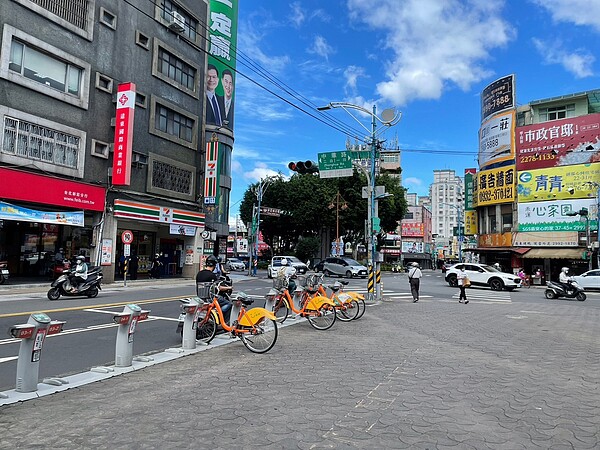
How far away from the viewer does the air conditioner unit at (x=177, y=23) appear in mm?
27641

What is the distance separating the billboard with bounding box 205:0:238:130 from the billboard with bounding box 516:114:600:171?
24.7 m

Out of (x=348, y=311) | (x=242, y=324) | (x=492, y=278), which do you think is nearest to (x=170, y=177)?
(x=348, y=311)

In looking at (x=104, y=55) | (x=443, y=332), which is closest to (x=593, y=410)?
(x=443, y=332)

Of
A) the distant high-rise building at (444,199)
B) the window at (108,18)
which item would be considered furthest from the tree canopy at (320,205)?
the distant high-rise building at (444,199)

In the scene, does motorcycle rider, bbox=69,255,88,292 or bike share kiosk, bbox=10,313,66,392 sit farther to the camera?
motorcycle rider, bbox=69,255,88,292

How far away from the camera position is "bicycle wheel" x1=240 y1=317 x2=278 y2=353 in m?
7.82

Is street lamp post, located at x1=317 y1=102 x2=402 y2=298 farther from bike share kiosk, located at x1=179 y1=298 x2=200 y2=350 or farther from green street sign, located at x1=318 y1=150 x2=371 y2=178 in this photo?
bike share kiosk, located at x1=179 y1=298 x2=200 y2=350

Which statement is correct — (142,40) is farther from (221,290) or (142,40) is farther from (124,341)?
(124,341)

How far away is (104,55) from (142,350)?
20063 mm

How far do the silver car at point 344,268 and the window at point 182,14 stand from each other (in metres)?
19.9

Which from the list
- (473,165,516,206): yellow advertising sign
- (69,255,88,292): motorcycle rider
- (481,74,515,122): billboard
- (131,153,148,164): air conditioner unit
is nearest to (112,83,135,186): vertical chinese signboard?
(131,153,148,164): air conditioner unit

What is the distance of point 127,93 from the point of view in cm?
2286

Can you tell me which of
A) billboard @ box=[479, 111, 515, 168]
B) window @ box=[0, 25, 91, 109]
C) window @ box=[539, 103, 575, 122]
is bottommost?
window @ box=[0, 25, 91, 109]

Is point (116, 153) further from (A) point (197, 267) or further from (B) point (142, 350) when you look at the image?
(B) point (142, 350)
